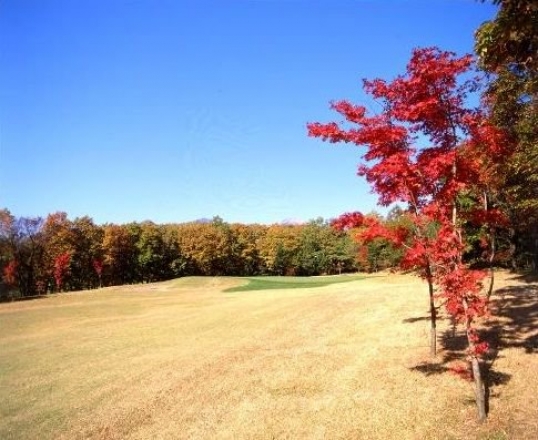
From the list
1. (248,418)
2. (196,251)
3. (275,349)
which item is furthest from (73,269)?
(248,418)

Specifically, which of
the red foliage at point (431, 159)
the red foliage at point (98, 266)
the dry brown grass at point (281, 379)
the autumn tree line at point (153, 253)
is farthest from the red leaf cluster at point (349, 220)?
the red foliage at point (98, 266)

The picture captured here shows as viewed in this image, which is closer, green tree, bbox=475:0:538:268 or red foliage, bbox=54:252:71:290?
green tree, bbox=475:0:538:268

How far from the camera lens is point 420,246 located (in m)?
13.0

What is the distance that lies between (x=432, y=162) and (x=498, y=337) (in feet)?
28.2

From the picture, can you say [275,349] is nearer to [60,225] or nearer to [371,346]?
[371,346]

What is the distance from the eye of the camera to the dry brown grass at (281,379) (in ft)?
40.1

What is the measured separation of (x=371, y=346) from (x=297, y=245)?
8239 cm

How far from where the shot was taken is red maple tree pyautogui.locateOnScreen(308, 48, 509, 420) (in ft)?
37.8

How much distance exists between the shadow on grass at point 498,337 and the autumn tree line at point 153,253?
56874mm

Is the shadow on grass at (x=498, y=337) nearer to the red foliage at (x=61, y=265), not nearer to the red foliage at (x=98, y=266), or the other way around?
the red foliage at (x=61, y=265)

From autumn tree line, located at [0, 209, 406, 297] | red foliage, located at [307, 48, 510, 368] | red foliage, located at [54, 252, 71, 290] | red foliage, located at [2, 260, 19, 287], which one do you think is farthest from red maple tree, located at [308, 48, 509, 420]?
red foliage, located at [2, 260, 19, 287]

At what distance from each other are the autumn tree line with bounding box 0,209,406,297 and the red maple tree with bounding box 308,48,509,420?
2543 inches

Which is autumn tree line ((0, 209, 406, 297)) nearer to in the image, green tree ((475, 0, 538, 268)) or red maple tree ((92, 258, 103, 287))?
red maple tree ((92, 258, 103, 287))

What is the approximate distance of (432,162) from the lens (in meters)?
12.5
